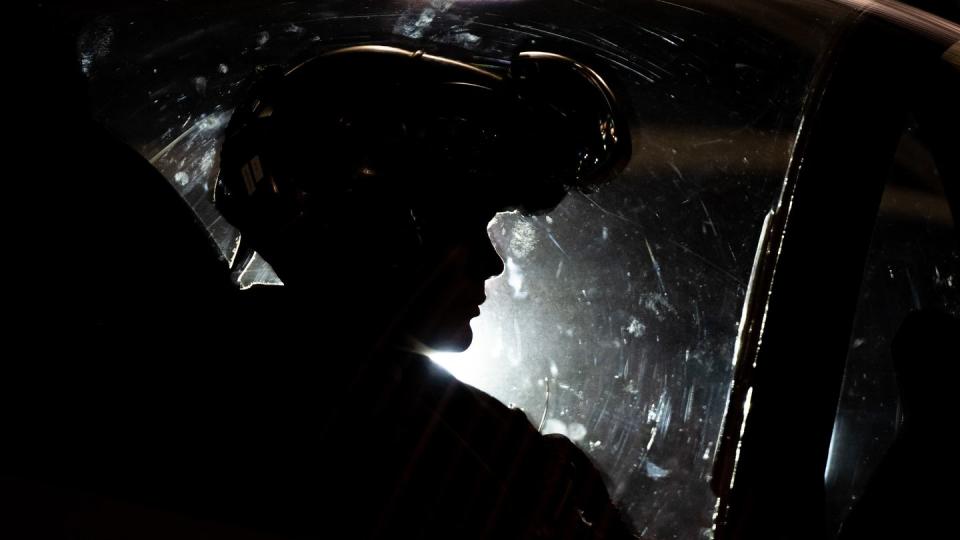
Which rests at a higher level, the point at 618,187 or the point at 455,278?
the point at 618,187

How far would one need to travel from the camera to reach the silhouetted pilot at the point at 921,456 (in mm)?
681

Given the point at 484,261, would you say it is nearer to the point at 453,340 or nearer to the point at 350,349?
the point at 453,340

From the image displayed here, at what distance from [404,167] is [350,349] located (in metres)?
0.24

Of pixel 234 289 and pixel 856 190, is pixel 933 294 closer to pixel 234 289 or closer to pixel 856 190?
pixel 856 190

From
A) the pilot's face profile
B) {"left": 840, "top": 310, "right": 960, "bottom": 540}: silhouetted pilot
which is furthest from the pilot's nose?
{"left": 840, "top": 310, "right": 960, "bottom": 540}: silhouetted pilot

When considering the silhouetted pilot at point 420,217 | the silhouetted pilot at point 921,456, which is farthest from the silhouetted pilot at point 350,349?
the silhouetted pilot at point 921,456

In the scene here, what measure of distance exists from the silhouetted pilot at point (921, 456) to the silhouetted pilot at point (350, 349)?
0.81ft

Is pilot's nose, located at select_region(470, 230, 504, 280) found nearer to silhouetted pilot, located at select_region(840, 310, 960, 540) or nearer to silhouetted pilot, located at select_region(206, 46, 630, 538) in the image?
silhouetted pilot, located at select_region(206, 46, 630, 538)

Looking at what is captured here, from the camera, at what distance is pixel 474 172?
32.8 inches

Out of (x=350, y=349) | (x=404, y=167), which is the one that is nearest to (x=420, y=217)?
(x=404, y=167)

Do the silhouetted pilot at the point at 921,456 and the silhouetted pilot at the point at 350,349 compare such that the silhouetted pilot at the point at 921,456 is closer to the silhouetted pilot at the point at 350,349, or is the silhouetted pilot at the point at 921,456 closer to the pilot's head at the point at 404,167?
the silhouetted pilot at the point at 350,349

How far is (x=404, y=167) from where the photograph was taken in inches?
33.3

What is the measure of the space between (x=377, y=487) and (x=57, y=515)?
0.81 ft

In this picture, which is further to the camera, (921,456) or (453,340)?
(453,340)
